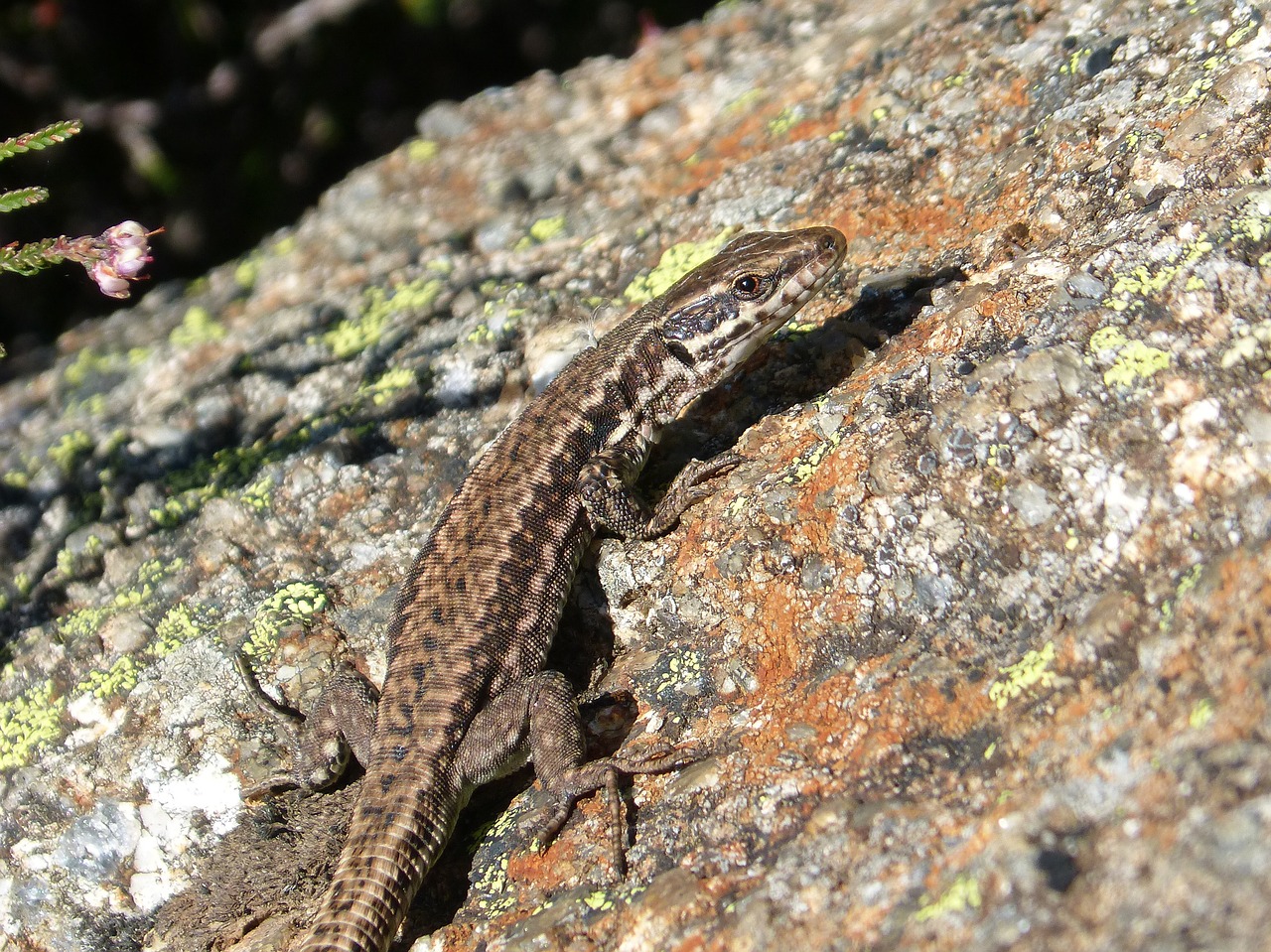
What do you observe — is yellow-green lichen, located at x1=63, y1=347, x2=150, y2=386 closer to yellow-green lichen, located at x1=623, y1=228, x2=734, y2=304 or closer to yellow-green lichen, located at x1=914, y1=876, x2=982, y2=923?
yellow-green lichen, located at x1=623, y1=228, x2=734, y2=304

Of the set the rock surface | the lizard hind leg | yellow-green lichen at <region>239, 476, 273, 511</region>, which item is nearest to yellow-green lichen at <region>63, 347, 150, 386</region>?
the rock surface

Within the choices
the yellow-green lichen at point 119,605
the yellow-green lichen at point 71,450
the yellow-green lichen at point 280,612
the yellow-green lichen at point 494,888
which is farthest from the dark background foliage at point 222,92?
the yellow-green lichen at point 494,888

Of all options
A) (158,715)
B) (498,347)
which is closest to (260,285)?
(498,347)

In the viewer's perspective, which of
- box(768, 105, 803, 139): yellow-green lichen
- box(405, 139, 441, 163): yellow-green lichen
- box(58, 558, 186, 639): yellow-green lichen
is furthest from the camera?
box(405, 139, 441, 163): yellow-green lichen

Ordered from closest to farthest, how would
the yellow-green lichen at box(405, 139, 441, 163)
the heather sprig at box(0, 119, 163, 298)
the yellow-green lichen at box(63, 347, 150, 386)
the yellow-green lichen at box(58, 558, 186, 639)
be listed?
the heather sprig at box(0, 119, 163, 298)
the yellow-green lichen at box(58, 558, 186, 639)
the yellow-green lichen at box(63, 347, 150, 386)
the yellow-green lichen at box(405, 139, 441, 163)

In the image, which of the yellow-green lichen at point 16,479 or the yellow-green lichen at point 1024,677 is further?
the yellow-green lichen at point 16,479

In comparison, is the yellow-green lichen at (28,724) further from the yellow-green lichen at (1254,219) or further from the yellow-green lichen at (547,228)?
the yellow-green lichen at (1254,219)

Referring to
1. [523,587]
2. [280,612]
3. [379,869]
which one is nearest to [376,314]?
[280,612]

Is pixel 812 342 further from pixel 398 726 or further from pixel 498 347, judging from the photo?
pixel 398 726
